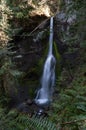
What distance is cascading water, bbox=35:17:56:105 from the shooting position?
41.1 feet

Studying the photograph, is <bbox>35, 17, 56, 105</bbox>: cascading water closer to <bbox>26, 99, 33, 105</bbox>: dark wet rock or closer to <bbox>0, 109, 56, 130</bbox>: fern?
<bbox>26, 99, 33, 105</bbox>: dark wet rock

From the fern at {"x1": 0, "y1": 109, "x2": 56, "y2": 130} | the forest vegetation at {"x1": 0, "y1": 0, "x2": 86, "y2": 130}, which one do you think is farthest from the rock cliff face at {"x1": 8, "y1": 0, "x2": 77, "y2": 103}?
the fern at {"x1": 0, "y1": 109, "x2": 56, "y2": 130}

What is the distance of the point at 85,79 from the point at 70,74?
278cm

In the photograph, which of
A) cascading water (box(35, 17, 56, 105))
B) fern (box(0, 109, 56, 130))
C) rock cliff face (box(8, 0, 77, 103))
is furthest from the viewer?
rock cliff face (box(8, 0, 77, 103))

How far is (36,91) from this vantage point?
13.0 m

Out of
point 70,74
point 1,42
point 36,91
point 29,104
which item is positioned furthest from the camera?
point 36,91

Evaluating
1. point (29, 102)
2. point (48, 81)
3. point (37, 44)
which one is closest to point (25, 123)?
point (29, 102)

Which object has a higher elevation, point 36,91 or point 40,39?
point 40,39

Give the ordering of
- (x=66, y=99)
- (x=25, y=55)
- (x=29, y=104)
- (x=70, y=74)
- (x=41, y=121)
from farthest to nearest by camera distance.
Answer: (x=25, y=55) < (x=29, y=104) < (x=70, y=74) < (x=66, y=99) < (x=41, y=121)

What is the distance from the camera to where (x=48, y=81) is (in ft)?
43.4

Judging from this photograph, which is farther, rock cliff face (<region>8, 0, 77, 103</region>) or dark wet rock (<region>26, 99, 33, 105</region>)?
rock cliff face (<region>8, 0, 77, 103</region>)

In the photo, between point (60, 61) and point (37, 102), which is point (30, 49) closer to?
point (60, 61)

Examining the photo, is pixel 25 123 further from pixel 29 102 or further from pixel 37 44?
pixel 37 44

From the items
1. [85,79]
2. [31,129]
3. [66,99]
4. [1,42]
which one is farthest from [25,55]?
[31,129]
